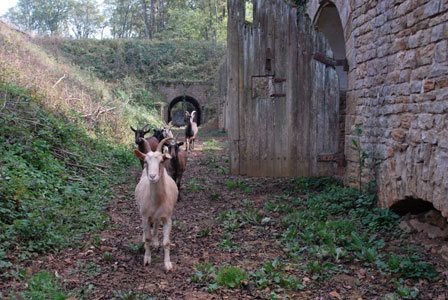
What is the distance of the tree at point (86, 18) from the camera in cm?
5088

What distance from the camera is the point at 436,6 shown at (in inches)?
162

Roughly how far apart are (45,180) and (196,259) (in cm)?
346

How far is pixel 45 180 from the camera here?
6.49 metres

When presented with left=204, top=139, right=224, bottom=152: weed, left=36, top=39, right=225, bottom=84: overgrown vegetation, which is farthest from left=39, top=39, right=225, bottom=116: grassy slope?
left=204, top=139, right=224, bottom=152: weed

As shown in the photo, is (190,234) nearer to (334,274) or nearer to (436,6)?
(334,274)

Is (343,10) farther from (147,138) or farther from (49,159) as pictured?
(49,159)

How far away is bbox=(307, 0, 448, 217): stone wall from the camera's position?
13.3ft

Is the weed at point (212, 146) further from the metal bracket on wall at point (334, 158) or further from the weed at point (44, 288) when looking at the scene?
the weed at point (44, 288)

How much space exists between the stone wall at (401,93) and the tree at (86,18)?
51.6m

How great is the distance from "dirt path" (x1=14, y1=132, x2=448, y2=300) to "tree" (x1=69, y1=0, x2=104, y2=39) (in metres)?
50.3

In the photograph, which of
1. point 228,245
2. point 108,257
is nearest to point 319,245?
point 228,245

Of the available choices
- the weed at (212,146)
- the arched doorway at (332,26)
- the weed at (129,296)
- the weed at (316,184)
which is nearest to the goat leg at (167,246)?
the weed at (129,296)

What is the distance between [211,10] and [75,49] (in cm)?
1783

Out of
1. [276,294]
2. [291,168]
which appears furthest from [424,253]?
[291,168]
